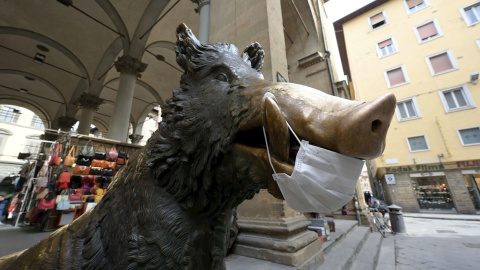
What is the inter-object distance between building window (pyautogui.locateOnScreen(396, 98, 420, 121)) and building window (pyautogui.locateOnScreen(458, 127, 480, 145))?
286cm

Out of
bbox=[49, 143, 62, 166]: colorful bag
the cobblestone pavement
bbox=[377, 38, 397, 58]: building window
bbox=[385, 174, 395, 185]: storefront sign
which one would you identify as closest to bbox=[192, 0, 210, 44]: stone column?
Answer: bbox=[49, 143, 62, 166]: colorful bag

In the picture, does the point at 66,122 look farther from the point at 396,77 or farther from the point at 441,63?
the point at 441,63

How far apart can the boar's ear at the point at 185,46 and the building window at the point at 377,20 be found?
25.7 metres

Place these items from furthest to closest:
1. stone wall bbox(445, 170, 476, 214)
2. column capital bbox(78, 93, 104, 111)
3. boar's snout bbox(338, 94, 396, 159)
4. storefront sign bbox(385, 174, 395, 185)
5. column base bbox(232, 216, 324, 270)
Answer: storefront sign bbox(385, 174, 395, 185), stone wall bbox(445, 170, 476, 214), column capital bbox(78, 93, 104, 111), column base bbox(232, 216, 324, 270), boar's snout bbox(338, 94, 396, 159)

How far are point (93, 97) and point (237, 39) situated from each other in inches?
425

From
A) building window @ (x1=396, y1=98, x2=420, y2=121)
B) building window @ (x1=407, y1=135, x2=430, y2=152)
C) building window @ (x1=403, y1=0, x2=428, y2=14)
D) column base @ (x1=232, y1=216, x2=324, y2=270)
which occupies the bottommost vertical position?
column base @ (x1=232, y1=216, x2=324, y2=270)

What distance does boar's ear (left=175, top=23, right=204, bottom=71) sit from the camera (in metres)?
0.89

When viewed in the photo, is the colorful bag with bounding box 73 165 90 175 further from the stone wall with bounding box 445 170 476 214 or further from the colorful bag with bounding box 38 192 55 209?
the stone wall with bounding box 445 170 476 214

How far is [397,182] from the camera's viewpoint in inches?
619

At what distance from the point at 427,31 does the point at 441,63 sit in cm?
340

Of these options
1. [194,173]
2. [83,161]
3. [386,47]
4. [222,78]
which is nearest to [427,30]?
[386,47]

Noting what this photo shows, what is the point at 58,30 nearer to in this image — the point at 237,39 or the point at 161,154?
the point at 237,39

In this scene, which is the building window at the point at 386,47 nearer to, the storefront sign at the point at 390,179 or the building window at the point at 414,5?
the building window at the point at 414,5

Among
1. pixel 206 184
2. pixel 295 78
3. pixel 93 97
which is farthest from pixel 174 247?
pixel 93 97
